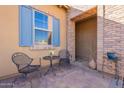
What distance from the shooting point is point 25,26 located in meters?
3.88

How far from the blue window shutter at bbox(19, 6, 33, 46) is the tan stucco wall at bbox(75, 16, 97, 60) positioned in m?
3.47

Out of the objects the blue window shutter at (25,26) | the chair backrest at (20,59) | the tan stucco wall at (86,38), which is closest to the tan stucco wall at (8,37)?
the blue window shutter at (25,26)

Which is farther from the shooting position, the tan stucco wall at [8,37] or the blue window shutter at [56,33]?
the blue window shutter at [56,33]

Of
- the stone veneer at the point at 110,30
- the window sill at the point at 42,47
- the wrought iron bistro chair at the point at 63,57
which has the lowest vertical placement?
the wrought iron bistro chair at the point at 63,57

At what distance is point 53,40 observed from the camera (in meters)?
5.25

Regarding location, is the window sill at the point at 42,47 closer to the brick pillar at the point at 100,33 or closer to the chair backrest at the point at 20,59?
the chair backrest at the point at 20,59

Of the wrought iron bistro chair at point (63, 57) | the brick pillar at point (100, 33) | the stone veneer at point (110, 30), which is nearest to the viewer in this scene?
the stone veneer at point (110, 30)

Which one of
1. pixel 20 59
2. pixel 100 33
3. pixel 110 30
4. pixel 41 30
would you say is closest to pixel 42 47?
pixel 41 30

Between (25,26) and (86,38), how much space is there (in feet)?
12.6

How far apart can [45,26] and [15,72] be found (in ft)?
7.26

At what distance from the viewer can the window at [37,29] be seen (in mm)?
3779

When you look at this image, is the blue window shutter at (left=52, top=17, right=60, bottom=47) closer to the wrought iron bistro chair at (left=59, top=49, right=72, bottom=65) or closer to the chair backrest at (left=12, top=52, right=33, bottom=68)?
the wrought iron bistro chair at (left=59, top=49, right=72, bottom=65)

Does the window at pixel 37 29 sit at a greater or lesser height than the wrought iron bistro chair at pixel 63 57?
greater
